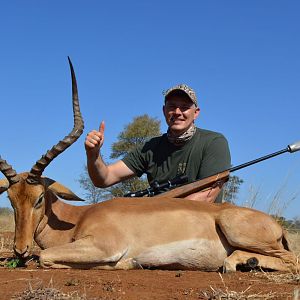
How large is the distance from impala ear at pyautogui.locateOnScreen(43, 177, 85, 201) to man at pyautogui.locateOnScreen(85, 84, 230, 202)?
0.65 meters

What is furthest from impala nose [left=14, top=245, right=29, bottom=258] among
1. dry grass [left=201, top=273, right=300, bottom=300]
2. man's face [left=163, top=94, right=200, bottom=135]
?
man's face [left=163, top=94, right=200, bottom=135]

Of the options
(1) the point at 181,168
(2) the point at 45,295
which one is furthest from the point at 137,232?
(2) the point at 45,295

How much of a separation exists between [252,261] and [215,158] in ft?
5.53

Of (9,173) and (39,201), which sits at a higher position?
(9,173)

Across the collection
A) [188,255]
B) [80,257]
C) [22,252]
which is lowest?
[188,255]

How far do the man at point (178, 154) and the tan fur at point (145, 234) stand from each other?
90 centimetres

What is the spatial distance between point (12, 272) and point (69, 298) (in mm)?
1663

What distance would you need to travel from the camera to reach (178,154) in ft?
23.0

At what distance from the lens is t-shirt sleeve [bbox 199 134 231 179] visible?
6.71 meters

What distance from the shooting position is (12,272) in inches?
186

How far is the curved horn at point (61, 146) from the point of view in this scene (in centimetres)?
545

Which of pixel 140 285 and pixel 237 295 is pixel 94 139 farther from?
pixel 237 295

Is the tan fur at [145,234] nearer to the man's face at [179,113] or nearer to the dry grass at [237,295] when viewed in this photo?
the man's face at [179,113]

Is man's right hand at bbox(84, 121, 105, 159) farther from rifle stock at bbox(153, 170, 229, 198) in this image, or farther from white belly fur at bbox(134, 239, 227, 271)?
white belly fur at bbox(134, 239, 227, 271)
